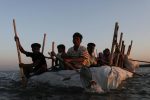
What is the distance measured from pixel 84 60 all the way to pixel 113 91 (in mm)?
2360

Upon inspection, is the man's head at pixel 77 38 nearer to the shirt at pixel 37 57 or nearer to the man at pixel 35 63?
the man at pixel 35 63

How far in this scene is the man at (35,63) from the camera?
14.1m

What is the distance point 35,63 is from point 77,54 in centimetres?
233

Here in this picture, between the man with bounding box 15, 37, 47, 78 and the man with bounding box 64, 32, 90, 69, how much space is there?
5.38 feet

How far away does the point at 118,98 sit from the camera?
9.73 meters

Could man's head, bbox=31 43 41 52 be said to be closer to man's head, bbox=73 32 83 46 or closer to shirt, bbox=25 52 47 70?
shirt, bbox=25 52 47 70

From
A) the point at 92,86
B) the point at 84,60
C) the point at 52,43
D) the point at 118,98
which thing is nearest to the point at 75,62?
the point at 84,60

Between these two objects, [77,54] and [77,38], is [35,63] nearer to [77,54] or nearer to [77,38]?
[77,54]

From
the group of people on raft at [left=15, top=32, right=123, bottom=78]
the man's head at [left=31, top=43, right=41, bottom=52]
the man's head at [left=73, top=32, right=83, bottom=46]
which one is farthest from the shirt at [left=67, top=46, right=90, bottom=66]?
the man's head at [left=31, top=43, right=41, bottom=52]

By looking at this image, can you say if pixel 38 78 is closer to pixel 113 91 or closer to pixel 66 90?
pixel 66 90

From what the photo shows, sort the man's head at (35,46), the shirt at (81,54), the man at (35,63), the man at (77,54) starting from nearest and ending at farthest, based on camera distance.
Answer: the man at (77,54) → the shirt at (81,54) → the man's head at (35,46) → the man at (35,63)

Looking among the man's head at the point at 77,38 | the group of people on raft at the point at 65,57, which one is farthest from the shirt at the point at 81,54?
the man's head at the point at 77,38

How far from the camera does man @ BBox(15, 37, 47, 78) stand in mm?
14093

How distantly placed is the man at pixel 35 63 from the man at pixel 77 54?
164 centimetres
